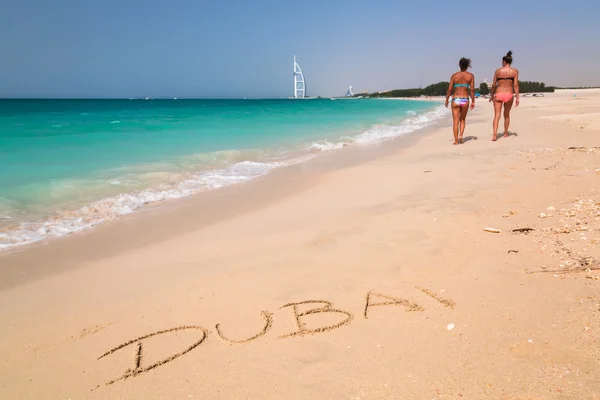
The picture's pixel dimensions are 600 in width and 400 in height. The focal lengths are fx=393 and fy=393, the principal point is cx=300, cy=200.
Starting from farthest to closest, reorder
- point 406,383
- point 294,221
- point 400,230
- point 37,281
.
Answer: point 294,221 → point 400,230 → point 37,281 → point 406,383

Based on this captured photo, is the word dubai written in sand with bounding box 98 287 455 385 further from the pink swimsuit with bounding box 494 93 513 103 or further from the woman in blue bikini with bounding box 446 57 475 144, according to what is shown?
the pink swimsuit with bounding box 494 93 513 103

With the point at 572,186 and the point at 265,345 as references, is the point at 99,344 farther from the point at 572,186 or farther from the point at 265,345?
the point at 572,186

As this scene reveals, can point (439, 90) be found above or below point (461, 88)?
above

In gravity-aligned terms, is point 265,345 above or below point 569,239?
below

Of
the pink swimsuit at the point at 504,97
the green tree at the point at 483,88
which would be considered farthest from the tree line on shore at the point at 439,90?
the pink swimsuit at the point at 504,97

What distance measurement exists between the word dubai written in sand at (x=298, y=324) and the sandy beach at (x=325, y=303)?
11 millimetres

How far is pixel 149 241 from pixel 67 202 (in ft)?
8.59

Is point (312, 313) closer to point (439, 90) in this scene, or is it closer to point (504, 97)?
point (504, 97)

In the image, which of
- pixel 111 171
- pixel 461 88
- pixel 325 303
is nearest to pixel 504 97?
pixel 461 88

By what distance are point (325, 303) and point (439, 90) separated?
12188cm

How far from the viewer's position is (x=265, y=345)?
2074 mm

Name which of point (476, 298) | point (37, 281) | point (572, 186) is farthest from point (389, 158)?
point (37, 281)

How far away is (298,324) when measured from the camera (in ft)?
7.38

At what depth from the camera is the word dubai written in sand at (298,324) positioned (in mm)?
2012
